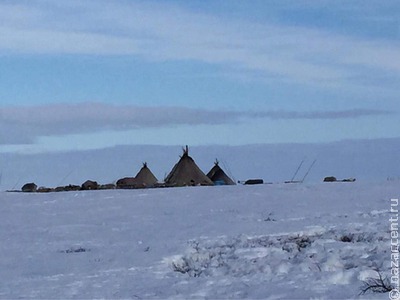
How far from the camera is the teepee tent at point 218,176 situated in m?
29.3

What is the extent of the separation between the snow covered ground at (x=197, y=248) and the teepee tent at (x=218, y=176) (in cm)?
1082

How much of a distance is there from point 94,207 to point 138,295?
10161 mm

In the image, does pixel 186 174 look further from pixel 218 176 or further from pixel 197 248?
pixel 197 248

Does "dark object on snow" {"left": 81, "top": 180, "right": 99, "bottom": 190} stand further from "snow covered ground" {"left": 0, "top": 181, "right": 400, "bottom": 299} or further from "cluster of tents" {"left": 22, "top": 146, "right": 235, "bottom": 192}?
"snow covered ground" {"left": 0, "top": 181, "right": 400, "bottom": 299}

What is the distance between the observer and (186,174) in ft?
92.6

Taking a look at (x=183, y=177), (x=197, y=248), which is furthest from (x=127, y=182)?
(x=197, y=248)

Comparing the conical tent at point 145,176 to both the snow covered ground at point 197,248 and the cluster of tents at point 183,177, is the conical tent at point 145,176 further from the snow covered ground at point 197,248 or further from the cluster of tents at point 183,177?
the snow covered ground at point 197,248

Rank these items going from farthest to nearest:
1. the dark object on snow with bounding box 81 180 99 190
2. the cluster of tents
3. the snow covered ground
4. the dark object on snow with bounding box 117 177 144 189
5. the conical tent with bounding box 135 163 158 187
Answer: the conical tent with bounding box 135 163 158 187, the cluster of tents, the dark object on snow with bounding box 117 177 144 189, the dark object on snow with bounding box 81 180 99 190, the snow covered ground

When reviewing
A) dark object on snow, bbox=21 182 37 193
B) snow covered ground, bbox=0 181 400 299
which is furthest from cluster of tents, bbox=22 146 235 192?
snow covered ground, bbox=0 181 400 299

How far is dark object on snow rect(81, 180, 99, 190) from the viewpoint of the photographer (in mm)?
25237

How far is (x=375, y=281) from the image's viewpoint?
7391mm

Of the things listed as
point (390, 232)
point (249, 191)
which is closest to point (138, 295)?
point (390, 232)

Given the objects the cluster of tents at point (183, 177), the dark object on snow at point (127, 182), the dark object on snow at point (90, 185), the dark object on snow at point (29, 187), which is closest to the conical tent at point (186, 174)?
the cluster of tents at point (183, 177)

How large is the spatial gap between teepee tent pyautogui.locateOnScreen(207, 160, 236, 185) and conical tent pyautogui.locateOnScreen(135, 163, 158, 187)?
2.06m
